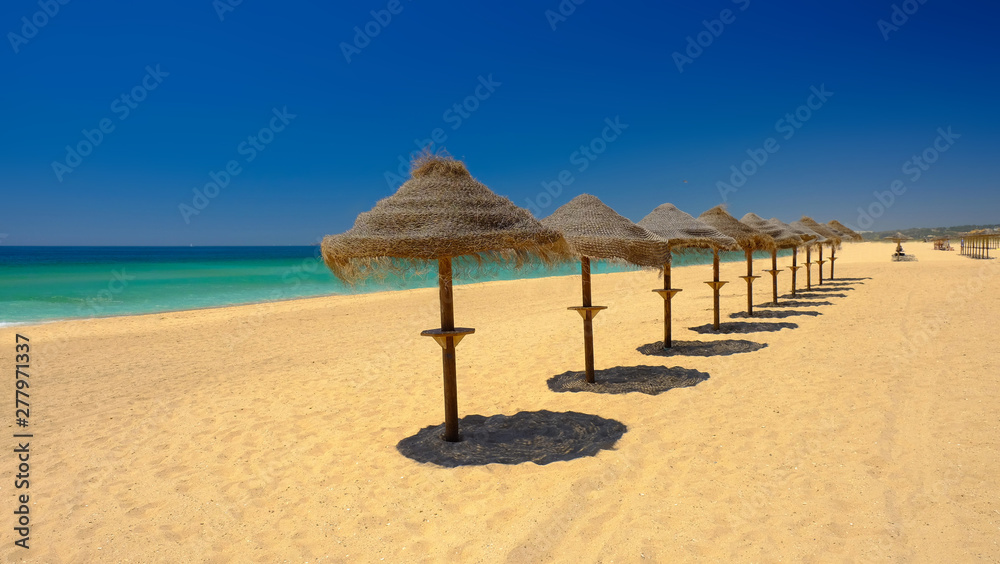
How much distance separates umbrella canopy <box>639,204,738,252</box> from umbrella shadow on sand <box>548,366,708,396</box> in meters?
2.10

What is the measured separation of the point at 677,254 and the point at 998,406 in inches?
188

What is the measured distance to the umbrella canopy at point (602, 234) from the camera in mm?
5332

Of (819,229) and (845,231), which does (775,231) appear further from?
(845,231)

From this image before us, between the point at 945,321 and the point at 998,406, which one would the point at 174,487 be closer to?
the point at 998,406

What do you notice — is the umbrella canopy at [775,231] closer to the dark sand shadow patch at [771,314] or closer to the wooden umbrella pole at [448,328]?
the dark sand shadow patch at [771,314]

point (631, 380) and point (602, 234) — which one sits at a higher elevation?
point (602, 234)

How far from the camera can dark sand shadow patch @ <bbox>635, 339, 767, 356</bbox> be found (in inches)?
295

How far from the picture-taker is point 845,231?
65.2ft

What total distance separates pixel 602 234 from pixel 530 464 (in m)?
2.58

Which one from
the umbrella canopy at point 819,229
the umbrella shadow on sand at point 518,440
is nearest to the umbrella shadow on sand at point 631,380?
the umbrella shadow on sand at point 518,440

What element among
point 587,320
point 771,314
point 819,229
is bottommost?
point 771,314

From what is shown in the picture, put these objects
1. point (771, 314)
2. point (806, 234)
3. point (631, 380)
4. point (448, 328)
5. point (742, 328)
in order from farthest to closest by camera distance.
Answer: point (806, 234) < point (771, 314) < point (742, 328) < point (631, 380) < point (448, 328)

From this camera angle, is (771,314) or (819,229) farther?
(819,229)

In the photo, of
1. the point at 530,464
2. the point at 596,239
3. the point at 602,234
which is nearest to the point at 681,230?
the point at 602,234
